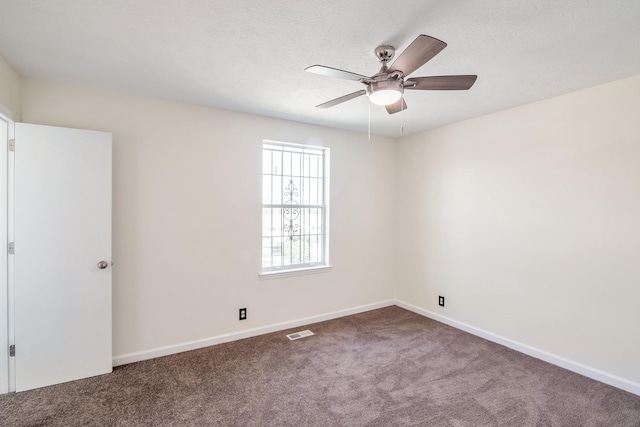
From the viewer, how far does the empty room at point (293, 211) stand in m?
1.84

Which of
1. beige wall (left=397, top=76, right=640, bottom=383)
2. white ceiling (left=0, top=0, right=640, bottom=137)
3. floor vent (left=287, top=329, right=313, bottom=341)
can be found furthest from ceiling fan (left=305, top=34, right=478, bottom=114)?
floor vent (left=287, top=329, right=313, bottom=341)

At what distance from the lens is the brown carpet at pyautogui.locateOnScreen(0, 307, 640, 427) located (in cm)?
206

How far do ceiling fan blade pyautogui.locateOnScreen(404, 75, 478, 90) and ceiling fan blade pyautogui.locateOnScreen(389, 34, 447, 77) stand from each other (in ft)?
0.45

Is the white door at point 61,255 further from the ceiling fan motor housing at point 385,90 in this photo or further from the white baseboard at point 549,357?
the white baseboard at point 549,357

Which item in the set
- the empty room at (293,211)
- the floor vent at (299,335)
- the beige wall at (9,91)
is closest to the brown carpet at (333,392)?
the empty room at (293,211)

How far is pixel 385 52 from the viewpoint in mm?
1949

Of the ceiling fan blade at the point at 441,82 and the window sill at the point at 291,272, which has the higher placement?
the ceiling fan blade at the point at 441,82

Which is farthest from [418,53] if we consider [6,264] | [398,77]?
[6,264]

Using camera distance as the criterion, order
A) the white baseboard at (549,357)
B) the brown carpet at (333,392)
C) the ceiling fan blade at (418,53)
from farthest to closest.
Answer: the white baseboard at (549,357), the brown carpet at (333,392), the ceiling fan blade at (418,53)

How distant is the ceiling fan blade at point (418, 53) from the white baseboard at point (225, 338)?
2.92 metres

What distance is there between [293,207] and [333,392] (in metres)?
2.08

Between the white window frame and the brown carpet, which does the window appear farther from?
the brown carpet

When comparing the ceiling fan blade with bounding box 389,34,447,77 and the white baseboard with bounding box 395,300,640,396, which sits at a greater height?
the ceiling fan blade with bounding box 389,34,447,77

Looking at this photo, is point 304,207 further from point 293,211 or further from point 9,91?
point 9,91
